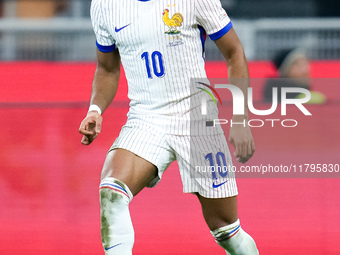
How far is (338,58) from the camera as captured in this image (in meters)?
9.58

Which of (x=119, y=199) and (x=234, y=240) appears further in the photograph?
(x=234, y=240)

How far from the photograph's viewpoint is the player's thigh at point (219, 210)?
3842 millimetres

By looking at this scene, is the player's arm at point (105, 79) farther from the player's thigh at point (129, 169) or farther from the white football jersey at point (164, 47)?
the player's thigh at point (129, 169)

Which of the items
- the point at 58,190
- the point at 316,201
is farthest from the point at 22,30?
the point at 316,201

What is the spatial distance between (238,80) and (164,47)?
1.29 feet

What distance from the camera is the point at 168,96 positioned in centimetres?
376

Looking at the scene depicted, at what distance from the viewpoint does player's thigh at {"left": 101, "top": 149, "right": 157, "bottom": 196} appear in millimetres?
3574

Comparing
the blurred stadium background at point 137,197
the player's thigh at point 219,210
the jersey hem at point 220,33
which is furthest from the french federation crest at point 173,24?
the blurred stadium background at point 137,197

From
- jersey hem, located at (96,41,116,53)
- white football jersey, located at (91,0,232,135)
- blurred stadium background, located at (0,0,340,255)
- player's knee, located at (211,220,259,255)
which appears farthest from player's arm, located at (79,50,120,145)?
blurred stadium background, located at (0,0,340,255)

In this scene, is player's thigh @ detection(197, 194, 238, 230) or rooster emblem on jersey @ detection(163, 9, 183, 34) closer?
rooster emblem on jersey @ detection(163, 9, 183, 34)

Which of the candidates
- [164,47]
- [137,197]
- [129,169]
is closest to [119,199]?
[129,169]

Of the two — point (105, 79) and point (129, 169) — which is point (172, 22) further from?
point (129, 169)

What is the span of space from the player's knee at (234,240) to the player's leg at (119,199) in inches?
21.4

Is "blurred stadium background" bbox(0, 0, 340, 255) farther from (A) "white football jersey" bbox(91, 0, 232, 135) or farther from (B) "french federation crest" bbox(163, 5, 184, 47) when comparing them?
(B) "french federation crest" bbox(163, 5, 184, 47)
